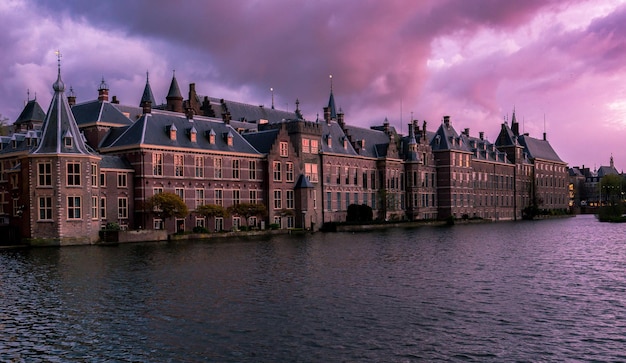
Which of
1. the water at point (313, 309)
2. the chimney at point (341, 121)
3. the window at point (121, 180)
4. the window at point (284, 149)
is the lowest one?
the water at point (313, 309)

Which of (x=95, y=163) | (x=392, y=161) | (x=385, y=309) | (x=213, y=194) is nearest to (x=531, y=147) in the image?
(x=392, y=161)

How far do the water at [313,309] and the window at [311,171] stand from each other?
44153 mm

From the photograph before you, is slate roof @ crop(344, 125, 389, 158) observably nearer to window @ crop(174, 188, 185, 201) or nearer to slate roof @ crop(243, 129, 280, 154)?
slate roof @ crop(243, 129, 280, 154)

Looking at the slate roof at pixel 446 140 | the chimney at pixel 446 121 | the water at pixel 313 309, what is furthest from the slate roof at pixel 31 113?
the chimney at pixel 446 121

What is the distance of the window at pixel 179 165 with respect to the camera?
70.2 meters

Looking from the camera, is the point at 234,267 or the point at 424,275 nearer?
the point at 424,275

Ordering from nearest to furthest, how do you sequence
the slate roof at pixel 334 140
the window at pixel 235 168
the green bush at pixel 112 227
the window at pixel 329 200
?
the green bush at pixel 112 227, the window at pixel 235 168, the window at pixel 329 200, the slate roof at pixel 334 140

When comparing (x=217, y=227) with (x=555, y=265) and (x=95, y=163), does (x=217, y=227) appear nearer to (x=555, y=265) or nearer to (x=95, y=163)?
(x=95, y=163)

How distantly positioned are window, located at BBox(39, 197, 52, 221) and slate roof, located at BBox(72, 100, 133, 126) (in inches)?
662

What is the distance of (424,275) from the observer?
113 feet

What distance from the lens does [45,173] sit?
5825cm

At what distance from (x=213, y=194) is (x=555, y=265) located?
143 feet

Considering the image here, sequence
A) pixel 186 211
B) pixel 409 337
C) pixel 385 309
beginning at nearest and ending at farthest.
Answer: pixel 409 337
pixel 385 309
pixel 186 211

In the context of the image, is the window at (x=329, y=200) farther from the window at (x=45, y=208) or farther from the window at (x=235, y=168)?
the window at (x=45, y=208)
